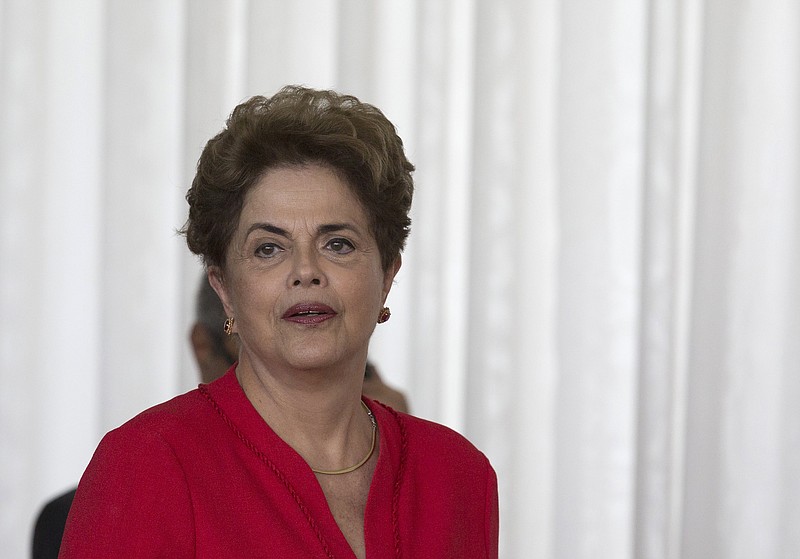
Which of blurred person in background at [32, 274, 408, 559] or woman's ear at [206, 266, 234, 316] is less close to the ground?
woman's ear at [206, 266, 234, 316]

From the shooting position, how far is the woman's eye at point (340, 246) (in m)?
1.60

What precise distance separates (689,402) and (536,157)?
85cm

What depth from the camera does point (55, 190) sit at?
9.08 ft

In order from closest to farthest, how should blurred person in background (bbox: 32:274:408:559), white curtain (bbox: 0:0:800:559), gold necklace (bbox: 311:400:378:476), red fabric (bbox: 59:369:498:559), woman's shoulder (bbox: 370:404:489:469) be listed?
red fabric (bbox: 59:369:498:559), gold necklace (bbox: 311:400:378:476), woman's shoulder (bbox: 370:404:489:469), blurred person in background (bbox: 32:274:408:559), white curtain (bbox: 0:0:800:559)

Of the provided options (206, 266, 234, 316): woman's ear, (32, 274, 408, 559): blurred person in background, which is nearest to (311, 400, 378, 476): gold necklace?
(206, 266, 234, 316): woman's ear

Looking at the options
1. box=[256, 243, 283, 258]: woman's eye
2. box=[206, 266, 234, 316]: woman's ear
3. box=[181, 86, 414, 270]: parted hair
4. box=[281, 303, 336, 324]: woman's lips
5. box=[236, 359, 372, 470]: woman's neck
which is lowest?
box=[236, 359, 372, 470]: woman's neck

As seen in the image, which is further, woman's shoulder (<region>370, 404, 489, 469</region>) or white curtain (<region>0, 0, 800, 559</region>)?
white curtain (<region>0, 0, 800, 559</region>)

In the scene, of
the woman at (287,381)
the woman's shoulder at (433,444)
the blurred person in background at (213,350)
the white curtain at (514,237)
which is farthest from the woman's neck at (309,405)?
the white curtain at (514,237)

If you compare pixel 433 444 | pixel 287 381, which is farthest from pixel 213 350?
pixel 287 381

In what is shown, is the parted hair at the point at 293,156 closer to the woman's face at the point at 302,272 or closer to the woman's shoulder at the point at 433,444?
the woman's face at the point at 302,272

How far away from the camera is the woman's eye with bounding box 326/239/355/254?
5.25ft

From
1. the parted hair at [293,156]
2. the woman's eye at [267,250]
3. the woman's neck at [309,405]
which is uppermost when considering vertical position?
the parted hair at [293,156]

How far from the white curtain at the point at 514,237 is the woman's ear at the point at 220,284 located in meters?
1.14

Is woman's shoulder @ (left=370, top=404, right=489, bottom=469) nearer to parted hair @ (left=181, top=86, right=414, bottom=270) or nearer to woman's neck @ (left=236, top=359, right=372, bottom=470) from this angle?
woman's neck @ (left=236, top=359, right=372, bottom=470)
